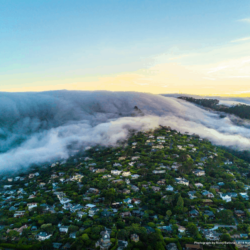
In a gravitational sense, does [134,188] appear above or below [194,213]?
below

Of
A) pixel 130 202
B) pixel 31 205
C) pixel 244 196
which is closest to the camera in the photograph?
pixel 130 202

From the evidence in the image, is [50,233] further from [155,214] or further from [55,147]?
[55,147]

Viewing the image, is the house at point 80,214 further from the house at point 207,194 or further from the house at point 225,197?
the house at point 225,197

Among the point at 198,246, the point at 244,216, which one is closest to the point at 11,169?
the point at 198,246

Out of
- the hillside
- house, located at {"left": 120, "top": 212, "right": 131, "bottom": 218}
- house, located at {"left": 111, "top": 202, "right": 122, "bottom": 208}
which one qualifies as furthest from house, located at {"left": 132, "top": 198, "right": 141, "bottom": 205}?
house, located at {"left": 120, "top": 212, "right": 131, "bottom": 218}

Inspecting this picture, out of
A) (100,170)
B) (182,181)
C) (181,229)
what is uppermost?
(181,229)

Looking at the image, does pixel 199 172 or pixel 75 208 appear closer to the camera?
pixel 75 208

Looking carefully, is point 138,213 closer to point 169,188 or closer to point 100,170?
point 169,188

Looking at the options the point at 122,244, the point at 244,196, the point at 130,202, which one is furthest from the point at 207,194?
the point at 122,244
